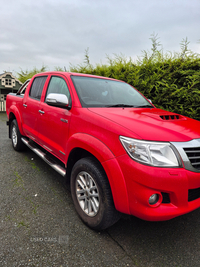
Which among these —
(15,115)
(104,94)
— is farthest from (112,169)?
(15,115)

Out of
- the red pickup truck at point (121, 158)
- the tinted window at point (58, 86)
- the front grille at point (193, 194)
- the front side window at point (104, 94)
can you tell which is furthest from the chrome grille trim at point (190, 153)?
the tinted window at point (58, 86)

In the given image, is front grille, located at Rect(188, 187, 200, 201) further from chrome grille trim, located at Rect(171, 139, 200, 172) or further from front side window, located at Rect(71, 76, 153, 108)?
front side window, located at Rect(71, 76, 153, 108)

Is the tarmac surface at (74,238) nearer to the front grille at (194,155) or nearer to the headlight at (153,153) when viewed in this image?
the headlight at (153,153)

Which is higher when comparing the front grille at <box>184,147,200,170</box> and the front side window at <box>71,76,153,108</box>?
the front side window at <box>71,76,153,108</box>

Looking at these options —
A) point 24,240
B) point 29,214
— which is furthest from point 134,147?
point 29,214

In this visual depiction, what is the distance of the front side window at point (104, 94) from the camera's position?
2.52 m

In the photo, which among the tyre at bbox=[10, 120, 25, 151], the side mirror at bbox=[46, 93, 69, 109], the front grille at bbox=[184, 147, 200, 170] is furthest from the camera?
the tyre at bbox=[10, 120, 25, 151]

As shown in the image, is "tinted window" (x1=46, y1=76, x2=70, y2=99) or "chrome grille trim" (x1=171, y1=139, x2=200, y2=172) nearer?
"chrome grille trim" (x1=171, y1=139, x2=200, y2=172)

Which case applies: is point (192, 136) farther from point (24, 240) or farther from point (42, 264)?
point (24, 240)

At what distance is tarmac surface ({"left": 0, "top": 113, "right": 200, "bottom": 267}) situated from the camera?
172 centimetres

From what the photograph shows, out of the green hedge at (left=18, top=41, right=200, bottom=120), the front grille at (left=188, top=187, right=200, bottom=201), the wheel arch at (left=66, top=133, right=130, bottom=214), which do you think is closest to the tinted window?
the wheel arch at (left=66, top=133, right=130, bottom=214)

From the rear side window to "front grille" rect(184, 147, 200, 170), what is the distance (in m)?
2.71

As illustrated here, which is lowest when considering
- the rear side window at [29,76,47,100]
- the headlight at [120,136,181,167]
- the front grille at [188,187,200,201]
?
the front grille at [188,187,200,201]

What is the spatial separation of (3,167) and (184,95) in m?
4.46
